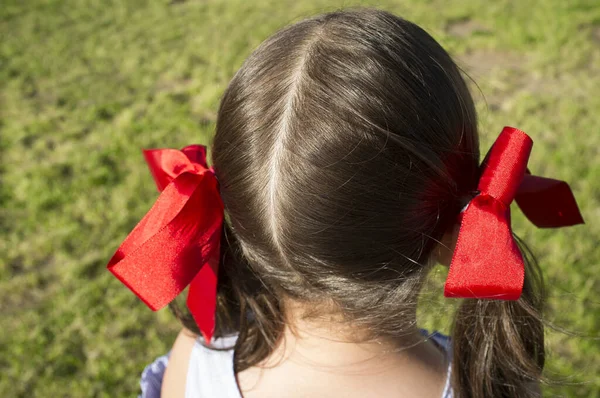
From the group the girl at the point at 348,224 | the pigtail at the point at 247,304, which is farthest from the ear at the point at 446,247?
the pigtail at the point at 247,304

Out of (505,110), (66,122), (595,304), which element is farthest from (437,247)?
(66,122)

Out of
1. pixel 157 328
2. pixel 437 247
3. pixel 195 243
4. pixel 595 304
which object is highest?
pixel 195 243

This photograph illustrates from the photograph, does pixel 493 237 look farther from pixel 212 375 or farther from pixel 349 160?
pixel 212 375

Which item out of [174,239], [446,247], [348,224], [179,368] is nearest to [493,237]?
[446,247]

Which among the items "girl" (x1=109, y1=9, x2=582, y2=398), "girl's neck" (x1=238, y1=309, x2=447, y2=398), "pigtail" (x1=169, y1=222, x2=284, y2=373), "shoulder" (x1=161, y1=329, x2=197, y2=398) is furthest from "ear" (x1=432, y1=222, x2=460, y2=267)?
"shoulder" (x1=161, y1=329, x2=197, y2=398)

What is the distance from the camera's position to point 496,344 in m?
1.25

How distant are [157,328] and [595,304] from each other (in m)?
1.64

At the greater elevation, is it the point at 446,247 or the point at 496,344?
the point at 446,247

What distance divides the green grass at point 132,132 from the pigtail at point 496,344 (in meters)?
0.14

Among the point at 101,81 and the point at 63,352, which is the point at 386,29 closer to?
the point at 63,352

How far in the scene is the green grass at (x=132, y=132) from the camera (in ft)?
7.06

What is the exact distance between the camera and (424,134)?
949 mm

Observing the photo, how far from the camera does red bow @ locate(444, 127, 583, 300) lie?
0.98m

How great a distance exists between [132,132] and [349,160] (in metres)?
2.58
